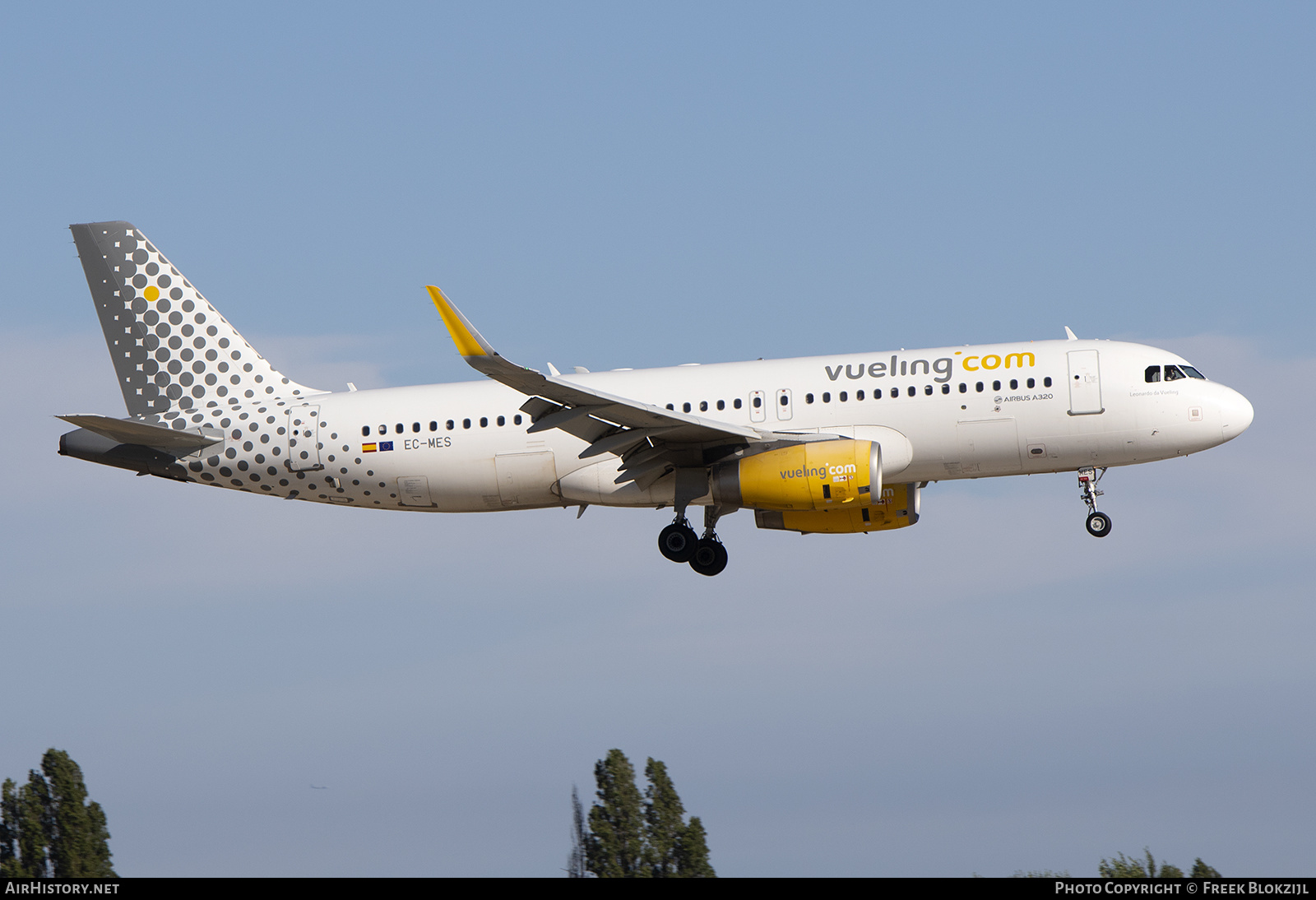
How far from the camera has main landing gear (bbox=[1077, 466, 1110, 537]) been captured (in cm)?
3688

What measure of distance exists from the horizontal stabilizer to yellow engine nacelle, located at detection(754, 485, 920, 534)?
14348 mm

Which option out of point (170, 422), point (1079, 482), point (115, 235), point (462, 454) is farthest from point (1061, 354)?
point (115, 235)

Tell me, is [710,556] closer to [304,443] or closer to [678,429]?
[678,429]

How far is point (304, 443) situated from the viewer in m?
38.9

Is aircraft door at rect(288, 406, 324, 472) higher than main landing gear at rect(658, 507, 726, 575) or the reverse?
higher

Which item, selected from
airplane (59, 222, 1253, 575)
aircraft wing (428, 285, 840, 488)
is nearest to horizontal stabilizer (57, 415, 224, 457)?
airplane (59, 222, 1253, 575)

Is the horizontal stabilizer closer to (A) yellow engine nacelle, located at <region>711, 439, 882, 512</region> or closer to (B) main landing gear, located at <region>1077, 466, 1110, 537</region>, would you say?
(A) yellow engine nacelle, located at <region>711, 439, 882, 512</region>

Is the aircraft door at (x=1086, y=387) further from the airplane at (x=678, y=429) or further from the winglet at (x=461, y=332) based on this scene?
the winglet at (x=461, y=332)

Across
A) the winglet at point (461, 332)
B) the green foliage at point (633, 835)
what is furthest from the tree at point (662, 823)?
the winglet at point (461, 332)

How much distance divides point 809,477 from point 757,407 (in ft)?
8.57

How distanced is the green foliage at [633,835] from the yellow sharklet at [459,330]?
34.2 metres

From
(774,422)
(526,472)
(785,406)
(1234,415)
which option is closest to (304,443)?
(526,472)
